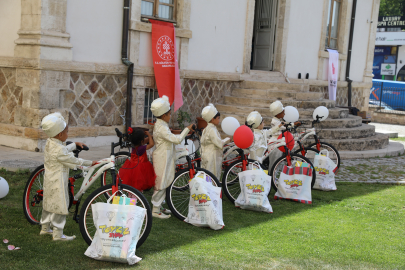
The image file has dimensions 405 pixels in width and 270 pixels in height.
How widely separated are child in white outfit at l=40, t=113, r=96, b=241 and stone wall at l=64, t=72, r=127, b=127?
4.62m

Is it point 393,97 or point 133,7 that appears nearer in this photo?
point 133,7

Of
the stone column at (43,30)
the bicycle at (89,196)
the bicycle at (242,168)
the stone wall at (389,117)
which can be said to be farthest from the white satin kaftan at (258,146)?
the stone wall at (389,117)

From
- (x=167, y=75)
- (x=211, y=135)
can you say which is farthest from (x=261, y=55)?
(x=211, y=135)

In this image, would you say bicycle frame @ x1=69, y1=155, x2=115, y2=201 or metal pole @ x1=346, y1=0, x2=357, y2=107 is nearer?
bicycle frame @ x1=69, y1=155, x2=115, y2=201

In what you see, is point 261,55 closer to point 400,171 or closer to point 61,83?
point 400,171

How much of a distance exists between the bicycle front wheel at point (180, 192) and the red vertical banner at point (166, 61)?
4773 mm

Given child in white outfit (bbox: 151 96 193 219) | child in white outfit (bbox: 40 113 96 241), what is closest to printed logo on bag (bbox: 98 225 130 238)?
child in white outfit (bbox: 40 113 96 241)

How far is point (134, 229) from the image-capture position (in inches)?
159

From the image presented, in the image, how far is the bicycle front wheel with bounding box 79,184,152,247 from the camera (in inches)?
170

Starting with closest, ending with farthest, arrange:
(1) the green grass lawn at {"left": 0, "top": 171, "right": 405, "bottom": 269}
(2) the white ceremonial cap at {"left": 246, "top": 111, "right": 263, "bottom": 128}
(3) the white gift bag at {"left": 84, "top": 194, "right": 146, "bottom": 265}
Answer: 1. (3) the white gift bag at {"left": 84, "top": 194, "right": 146, "bottom": 265}
2. (1) the green grass lawn at {"left": 0, "top": 171, "right": 405, "bottom": 269}
3. (2) the white ceremonial cap at {"left": 246, "top": 111, "right": 263, "bottom": 128}

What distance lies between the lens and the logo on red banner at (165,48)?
33.9ft

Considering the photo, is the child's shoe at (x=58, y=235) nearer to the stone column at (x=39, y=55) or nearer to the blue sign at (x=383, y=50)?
the stone column at (x=39, y=55)

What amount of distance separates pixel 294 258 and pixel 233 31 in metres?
8.63

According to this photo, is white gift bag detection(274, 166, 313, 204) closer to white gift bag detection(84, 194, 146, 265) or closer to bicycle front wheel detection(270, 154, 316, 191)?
bicycle front wheel detection(270, 154, 316, 191)
